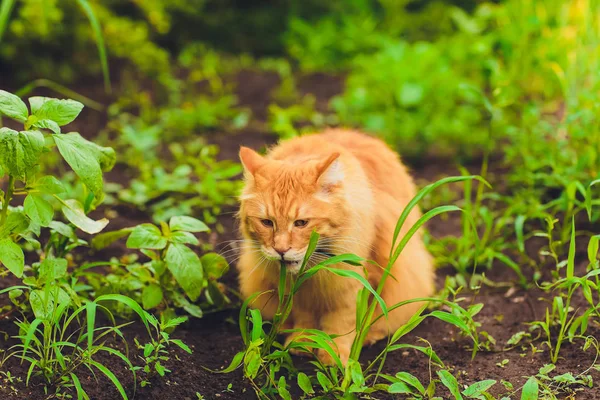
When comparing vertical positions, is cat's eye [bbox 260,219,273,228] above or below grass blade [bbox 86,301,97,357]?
above

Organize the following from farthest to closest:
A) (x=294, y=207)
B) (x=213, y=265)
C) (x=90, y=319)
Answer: (x=213, y=265)
(x=294, y=207)
(x=90, y=319)

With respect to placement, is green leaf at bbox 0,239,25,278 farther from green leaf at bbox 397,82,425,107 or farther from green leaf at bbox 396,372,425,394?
green leaf at bbox 397,82,425,107

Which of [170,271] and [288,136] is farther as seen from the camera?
[288,136]

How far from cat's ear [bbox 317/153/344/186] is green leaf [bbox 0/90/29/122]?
1.01 metres

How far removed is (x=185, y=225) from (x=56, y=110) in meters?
0.69

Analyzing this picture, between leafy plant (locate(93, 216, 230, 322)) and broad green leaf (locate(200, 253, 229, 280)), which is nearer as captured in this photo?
leafy plant (locate(93, 216, 230, 322))

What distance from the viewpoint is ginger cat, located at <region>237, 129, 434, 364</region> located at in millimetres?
2578

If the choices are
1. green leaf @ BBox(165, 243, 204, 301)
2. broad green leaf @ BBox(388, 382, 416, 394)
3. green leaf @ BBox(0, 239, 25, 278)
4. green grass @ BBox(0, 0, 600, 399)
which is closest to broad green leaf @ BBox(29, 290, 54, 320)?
green grass @ BBox(0, 0, 600, 399)

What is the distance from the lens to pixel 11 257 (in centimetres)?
234

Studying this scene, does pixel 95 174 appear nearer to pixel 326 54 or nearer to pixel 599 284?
pixel 599 284

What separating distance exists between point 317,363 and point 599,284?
3.50 feet

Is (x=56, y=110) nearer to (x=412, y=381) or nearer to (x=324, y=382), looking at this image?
(x=324, y=382)

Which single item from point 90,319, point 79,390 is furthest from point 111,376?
point 90,319

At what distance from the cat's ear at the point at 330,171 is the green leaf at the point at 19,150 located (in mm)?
944
